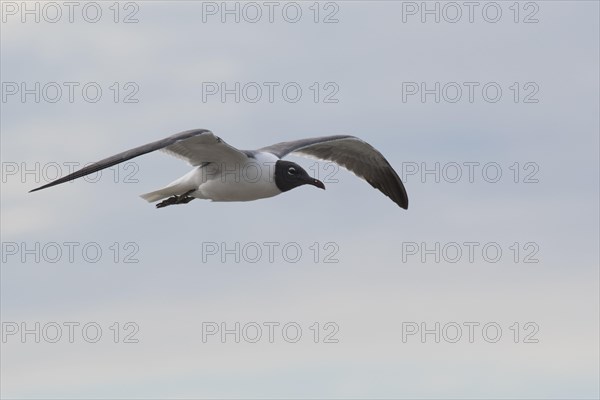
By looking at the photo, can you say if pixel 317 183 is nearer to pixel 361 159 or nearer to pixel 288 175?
pixel 288 175

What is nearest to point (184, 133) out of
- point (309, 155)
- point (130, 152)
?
point (130, 152)

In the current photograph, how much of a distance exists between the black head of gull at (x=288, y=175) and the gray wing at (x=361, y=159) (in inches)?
93.7

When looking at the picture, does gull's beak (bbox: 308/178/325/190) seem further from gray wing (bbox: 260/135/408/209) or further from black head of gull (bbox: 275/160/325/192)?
gray wing (bbox: 260/135/408/209)

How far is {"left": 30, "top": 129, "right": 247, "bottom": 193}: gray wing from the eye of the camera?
19.2m

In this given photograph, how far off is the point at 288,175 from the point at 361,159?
4607 mm

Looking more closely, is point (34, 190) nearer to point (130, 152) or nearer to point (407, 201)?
point (130, 152)

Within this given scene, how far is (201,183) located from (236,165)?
0.74 meters

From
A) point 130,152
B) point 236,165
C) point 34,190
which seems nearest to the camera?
point 34,190

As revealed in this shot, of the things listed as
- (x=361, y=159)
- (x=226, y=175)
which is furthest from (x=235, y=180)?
(x=361, y=159)

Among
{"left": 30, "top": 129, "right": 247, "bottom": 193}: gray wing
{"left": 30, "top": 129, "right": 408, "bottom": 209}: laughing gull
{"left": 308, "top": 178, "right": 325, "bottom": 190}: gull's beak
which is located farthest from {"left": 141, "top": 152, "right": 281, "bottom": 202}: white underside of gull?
{"left": 308, "top": 178, "right": 325, "bottom": 190}: gull's beak

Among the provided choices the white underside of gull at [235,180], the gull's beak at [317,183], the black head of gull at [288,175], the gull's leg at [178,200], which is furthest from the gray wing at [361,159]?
the gull's leg at [178,200]

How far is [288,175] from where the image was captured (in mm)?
22391

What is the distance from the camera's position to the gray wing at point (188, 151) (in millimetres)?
19250

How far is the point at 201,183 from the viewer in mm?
22328
